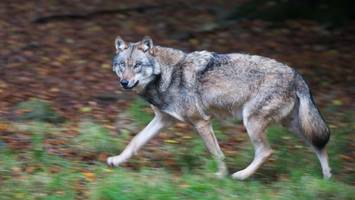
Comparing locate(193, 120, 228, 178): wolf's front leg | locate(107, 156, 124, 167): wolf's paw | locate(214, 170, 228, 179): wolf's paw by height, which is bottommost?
locate(214, 170, 228, 179): wolf's paw

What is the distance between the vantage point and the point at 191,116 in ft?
24.5

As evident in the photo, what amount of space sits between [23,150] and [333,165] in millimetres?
3294

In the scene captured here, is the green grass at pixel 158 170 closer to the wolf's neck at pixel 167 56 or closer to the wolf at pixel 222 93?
the wolf at pixel 222 93

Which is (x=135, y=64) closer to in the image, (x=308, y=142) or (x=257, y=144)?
(x=257, y=144)

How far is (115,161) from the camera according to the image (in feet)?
24.5

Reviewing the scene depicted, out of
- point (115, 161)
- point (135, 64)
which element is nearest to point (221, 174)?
point (115, 161)

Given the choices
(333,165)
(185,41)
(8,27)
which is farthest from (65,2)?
(333,165)

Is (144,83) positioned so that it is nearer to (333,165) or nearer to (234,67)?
(234,67)

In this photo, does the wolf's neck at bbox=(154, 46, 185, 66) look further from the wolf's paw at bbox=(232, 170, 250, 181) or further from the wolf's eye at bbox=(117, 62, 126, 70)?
the wolf's paw at bbox=(232, 170, 250, 181)

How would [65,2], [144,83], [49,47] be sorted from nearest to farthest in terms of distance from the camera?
1. [144,83]
2. [49,47]
3. [65,2]

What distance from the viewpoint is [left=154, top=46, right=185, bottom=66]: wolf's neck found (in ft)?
24.9

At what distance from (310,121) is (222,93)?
0.95 metres

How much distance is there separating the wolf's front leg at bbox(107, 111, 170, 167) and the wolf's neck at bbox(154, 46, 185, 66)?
1.84 ft

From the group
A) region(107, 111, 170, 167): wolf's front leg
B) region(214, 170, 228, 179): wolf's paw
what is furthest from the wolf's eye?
region(214, 170, 228, 179): wolf's paw
